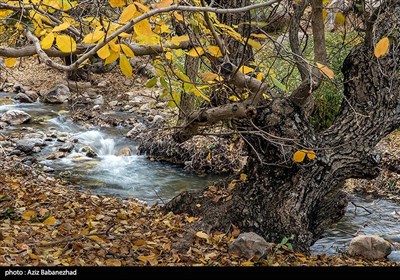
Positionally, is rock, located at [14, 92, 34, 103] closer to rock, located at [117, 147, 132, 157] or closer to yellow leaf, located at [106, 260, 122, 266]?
rock, located at [117, 147, 132, 157]

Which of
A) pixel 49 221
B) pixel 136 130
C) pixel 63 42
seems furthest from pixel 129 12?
pixel 136 130

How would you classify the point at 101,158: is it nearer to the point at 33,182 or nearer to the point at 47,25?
the point at 33,182

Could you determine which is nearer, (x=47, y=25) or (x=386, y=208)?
(x=47, y=25)

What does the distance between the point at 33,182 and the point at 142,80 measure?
8020 mm

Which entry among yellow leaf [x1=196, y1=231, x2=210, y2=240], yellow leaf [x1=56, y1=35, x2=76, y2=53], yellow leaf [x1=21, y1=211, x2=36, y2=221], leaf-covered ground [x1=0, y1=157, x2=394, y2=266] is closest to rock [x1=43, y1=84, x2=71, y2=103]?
leaf-covered ground [x1=0, y1=157, x2=394, y2=266]

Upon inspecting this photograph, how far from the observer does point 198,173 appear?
26.0ft

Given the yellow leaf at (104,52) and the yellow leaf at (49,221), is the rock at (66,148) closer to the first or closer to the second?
the yellow leaf at (49,221)

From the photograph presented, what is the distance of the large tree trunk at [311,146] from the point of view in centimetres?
383

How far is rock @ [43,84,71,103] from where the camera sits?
12250 mm

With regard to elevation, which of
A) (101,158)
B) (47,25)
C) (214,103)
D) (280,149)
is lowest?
(101,158)

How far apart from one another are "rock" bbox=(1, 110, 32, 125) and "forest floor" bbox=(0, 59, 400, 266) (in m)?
4.86

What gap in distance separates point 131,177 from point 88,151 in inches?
57.3

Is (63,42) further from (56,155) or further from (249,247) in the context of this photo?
(56,155)

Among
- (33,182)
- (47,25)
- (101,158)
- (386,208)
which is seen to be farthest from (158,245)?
(101,158)
